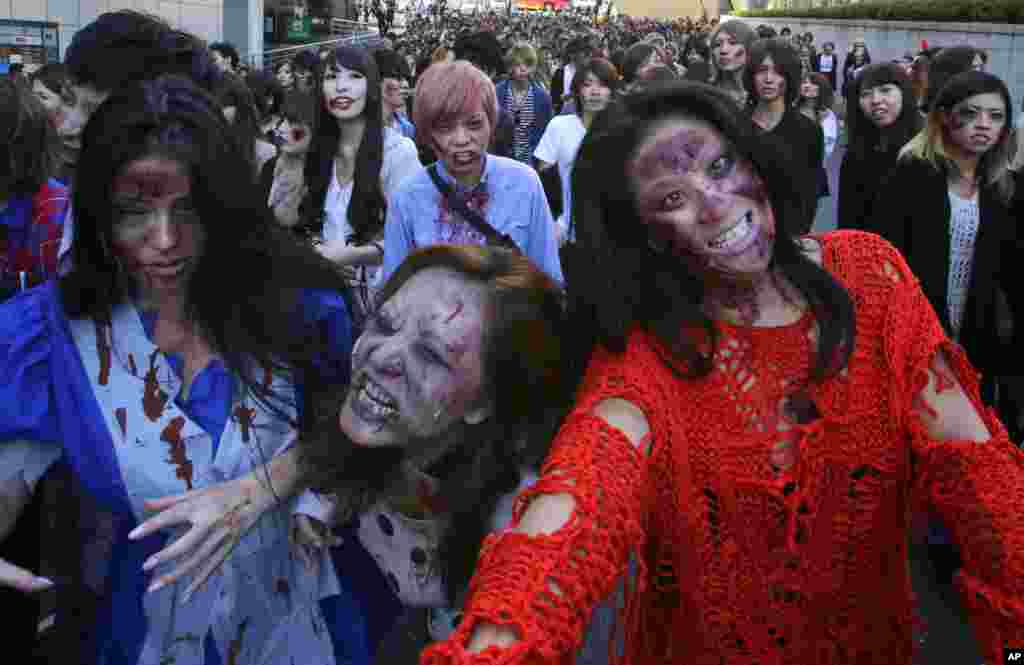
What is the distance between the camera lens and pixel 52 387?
204cm

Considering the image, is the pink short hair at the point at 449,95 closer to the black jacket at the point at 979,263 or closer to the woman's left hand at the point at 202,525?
the black jacket at the point at 979,263

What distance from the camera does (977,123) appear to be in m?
4.60

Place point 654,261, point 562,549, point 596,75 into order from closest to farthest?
1. point 562,549
2. point 654,261
3. point 596,75

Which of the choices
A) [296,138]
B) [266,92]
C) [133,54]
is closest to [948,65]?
[296,138]

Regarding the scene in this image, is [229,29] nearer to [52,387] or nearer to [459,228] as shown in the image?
[459,228]

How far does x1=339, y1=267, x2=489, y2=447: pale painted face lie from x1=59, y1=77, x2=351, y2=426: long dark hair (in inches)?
11.9

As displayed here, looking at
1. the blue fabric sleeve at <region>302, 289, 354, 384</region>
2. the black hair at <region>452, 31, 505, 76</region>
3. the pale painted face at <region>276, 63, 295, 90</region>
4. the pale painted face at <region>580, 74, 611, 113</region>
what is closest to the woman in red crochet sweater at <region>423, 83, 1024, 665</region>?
the blue fabric sleeve at <region>302, 289, 354, 384</region>

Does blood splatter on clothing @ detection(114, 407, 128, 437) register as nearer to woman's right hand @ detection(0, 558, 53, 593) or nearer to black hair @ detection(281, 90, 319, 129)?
woman's right hand @ detection(0, 558, 53, 593)

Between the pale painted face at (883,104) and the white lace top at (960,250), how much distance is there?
2160mm

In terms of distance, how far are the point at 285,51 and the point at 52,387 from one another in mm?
18456

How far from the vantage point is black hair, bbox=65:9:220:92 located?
8.41 ft

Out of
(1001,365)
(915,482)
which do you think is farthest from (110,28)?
(1001,365)

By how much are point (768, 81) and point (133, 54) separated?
5.11m

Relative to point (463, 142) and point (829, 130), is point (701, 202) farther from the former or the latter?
point (829, 130)
